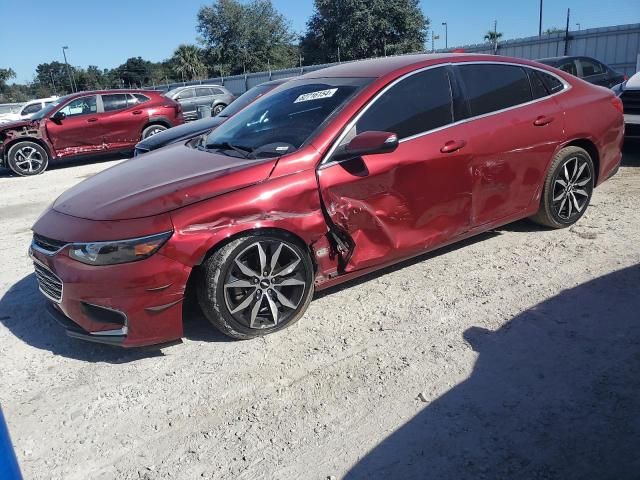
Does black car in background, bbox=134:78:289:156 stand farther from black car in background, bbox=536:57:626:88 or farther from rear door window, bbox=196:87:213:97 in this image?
rear door window, bbox=196:87:213:97

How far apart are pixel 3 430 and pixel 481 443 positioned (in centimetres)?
189

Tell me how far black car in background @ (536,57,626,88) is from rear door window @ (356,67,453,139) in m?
7.57

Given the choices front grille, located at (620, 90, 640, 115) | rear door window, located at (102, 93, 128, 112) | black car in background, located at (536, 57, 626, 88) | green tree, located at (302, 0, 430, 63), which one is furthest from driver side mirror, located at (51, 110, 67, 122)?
green tree, located at (302, 0, 430, 63)

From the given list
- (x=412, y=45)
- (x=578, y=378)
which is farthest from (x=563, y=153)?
(x=412, y=45)

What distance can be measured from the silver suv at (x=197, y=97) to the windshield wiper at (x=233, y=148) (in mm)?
14636

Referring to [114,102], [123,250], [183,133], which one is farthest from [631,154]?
[114,102]

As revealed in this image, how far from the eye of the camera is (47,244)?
10.9ft

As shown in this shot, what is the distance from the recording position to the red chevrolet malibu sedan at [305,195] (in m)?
3.07

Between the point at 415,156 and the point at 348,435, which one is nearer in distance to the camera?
the point at 348,435

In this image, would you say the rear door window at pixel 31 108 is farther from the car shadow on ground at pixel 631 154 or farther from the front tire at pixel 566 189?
the front tire at pixel 566 189

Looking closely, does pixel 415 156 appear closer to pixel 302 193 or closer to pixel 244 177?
pixel 302 193

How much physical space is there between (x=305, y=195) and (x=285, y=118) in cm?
89

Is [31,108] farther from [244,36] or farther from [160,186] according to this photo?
[244,36]

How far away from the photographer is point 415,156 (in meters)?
3.71
